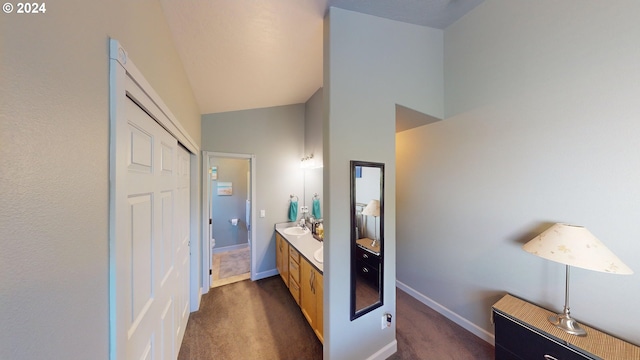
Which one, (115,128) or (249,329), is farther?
(249,329)

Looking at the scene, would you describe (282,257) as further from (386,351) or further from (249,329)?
(386,351)

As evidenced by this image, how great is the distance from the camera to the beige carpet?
316 centimetres

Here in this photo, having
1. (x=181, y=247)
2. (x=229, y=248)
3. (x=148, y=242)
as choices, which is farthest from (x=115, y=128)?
(x=229, y=248)

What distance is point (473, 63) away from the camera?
195cm

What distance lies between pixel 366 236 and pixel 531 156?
1528mm

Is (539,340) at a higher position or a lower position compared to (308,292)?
higher

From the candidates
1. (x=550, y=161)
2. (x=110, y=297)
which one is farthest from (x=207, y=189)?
(x=550, y=161)

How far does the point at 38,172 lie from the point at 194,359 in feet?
7.15

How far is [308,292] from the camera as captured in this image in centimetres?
214

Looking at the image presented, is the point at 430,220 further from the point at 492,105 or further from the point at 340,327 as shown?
the point at 340,327

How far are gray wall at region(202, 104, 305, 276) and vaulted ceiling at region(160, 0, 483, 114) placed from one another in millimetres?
559

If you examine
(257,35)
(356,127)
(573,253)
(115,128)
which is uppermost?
(257,35)

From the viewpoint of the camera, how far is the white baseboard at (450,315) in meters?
1.91

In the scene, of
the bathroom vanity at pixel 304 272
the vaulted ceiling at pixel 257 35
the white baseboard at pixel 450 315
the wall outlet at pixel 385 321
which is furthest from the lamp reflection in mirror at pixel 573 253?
the vaulted ceiling at pixel 257 35
